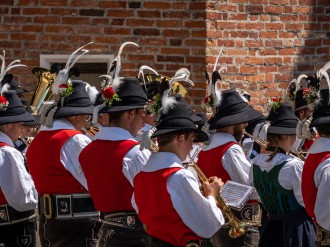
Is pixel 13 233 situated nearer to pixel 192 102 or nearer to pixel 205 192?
pixel 205 192

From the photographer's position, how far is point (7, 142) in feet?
29.8

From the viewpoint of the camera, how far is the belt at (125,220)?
331 inches

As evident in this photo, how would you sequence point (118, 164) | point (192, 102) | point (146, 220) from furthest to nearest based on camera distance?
point (192, 102) → point (118, 164) → point (146, 220)

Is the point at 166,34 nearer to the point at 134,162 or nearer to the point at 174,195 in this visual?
the point at 134,162

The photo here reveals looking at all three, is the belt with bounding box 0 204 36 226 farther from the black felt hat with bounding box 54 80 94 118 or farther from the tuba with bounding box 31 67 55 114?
the tuba with bounding box 31 67 55 114

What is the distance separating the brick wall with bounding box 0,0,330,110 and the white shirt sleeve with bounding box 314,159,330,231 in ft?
14.0

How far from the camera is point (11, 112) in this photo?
9305mm

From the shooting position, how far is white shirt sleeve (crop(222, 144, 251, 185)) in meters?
9.51

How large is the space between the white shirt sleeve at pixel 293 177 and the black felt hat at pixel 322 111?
1.70 feet

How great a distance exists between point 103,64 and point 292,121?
3839mm

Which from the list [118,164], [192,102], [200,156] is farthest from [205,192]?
[192,102]

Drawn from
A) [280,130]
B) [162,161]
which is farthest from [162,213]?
[280,130]

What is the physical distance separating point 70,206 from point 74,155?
472 mm

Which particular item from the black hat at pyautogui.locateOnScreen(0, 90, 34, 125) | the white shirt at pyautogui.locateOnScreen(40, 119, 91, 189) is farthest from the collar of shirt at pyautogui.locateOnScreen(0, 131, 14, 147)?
the white shirt at pyautogui.locateOnScreen(40, 119, 91, 189)
